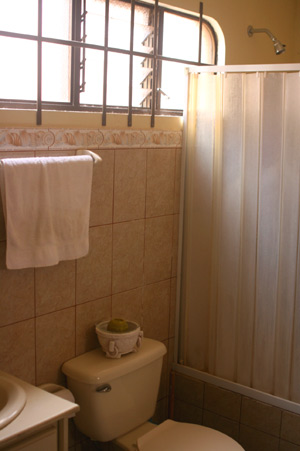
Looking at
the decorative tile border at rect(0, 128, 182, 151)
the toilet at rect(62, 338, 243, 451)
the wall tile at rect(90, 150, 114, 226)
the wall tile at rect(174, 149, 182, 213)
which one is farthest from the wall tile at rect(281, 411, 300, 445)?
the decorative tile border at rect(0, 128, 182, 151)

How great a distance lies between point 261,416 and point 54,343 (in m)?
1.00

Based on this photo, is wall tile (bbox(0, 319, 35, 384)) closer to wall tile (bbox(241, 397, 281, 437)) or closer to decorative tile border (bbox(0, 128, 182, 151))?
decorative tile border (bbox(0, 128, 182, 151))

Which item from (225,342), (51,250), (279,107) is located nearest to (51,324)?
(51,250)

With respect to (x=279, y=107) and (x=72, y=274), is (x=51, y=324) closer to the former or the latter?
(x=72, y=274)

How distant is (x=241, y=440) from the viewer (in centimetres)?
259

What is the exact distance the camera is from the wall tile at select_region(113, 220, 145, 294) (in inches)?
94.2

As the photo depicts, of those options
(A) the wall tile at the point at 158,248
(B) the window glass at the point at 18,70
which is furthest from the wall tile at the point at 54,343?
(B) the window glass at the point at 18,70

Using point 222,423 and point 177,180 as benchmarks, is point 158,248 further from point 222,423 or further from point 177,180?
point 222,423

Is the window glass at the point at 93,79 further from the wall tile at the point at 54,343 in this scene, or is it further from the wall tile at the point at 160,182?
the wall tile at the point at 54,343

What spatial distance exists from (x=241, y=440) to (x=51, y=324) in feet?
3.57

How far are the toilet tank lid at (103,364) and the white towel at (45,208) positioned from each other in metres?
0.45

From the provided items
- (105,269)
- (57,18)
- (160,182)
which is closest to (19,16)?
(57,18)

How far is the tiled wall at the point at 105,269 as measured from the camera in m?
2.01

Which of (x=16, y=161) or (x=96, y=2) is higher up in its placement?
(x=96, y=2)
